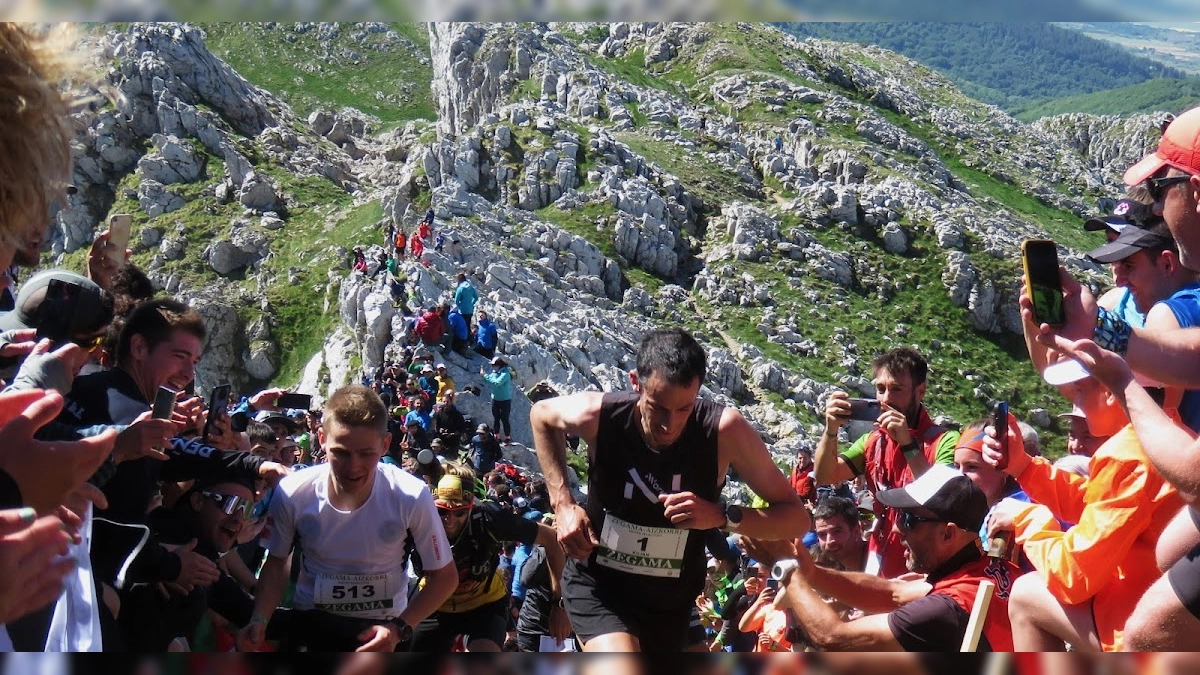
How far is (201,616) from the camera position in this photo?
16.1 feet

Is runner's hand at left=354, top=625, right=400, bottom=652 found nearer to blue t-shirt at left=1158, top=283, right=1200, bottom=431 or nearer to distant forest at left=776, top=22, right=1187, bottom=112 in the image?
blue t-shirt at left=1158, top=283, right=1200, bottom=431

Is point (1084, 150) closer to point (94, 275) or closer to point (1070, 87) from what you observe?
point (1070, 87)

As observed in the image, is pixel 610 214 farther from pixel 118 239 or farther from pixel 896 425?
pixel 896 425

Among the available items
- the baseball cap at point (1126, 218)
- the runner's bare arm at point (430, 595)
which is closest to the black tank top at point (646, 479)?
the runner's bare arm at point (430, 595)

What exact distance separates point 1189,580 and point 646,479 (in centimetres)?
237

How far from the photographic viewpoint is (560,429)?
202 inches

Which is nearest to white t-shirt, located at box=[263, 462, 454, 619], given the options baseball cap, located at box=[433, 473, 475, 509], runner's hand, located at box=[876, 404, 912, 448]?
baseball cap, located at box=[433, 473, 475, 509]

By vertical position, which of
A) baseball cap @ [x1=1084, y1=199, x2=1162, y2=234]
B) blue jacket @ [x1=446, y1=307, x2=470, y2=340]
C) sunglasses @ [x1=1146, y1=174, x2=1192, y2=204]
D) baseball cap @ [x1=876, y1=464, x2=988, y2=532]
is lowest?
blue jacket @ [x1=446, y1=307, x2=470, y2=340]

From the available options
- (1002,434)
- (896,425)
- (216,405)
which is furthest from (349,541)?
(896,425)

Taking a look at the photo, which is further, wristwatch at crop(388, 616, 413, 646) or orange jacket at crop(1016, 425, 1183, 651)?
wristwatch at crop(388, 616, 413, 646)

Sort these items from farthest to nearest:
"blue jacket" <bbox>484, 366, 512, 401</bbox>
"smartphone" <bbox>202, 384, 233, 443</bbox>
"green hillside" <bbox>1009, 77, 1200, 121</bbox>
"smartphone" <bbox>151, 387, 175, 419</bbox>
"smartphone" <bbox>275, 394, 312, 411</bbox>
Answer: "green hillside" <bbox>1009, 77, 1200, 121</bbox>, "blue jacket" <bbox>484, 366, 512, 401</bbox>, "smartphone" <bbox>275, 394, 312, 411</bbox>, "smartphone" <bbox>202, 384, 233, 443</bbox>, "smartphone" <bbox>151, 387, 175, 419</bbox>

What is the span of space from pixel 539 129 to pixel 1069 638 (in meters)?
63.6

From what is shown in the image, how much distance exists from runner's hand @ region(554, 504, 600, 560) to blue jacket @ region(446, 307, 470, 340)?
78.4 feet

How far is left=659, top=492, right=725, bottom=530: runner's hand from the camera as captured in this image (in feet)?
15.0
